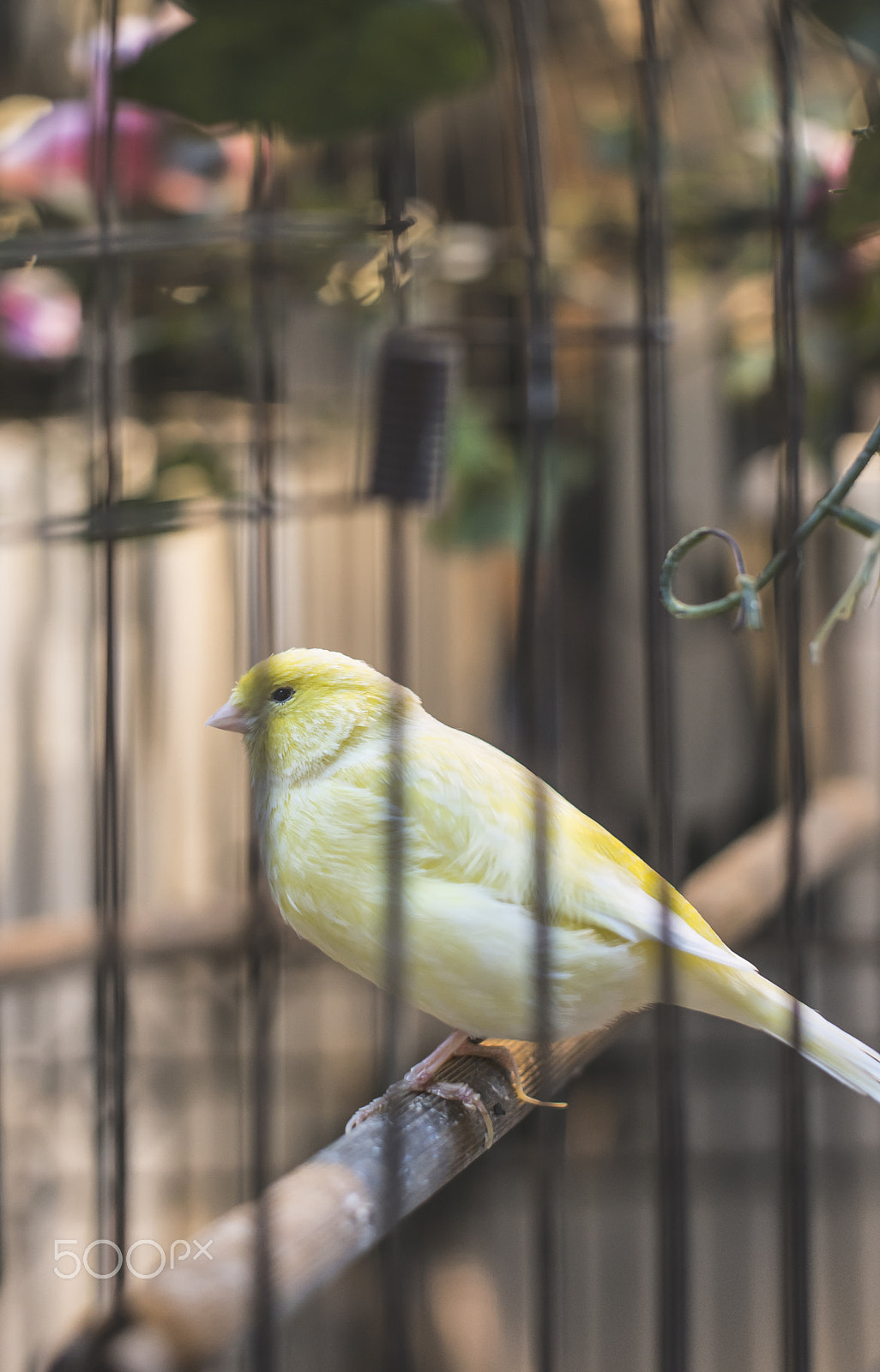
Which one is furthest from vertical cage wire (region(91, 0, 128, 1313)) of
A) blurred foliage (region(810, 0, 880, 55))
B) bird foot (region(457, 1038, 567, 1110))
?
blurred foliage (region(810, 0, 880, 55))

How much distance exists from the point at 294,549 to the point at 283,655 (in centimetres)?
53

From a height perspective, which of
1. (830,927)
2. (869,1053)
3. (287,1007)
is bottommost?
(287,1007)

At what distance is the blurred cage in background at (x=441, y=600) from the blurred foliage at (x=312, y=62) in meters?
0.05

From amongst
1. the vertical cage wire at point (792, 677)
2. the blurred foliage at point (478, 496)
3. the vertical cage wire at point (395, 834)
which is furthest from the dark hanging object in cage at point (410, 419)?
the blurred foliage at point (478, 496)

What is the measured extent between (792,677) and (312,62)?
0.78ft

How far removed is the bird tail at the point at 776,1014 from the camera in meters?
0.28

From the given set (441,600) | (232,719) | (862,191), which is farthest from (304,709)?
(441,600)

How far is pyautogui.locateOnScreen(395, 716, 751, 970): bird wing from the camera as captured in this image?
0.28 meters

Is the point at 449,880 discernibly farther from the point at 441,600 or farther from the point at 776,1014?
the point at 441,600

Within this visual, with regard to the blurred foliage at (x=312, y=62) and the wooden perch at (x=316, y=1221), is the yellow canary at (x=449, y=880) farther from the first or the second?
the blurred foliage at (x=312, y=62)

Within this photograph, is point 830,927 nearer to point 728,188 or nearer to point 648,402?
point 728,188

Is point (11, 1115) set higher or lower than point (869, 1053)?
lower

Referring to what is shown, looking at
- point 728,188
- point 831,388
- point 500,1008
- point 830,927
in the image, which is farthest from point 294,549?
Answer: point 830,927

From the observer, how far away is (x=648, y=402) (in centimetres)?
33
